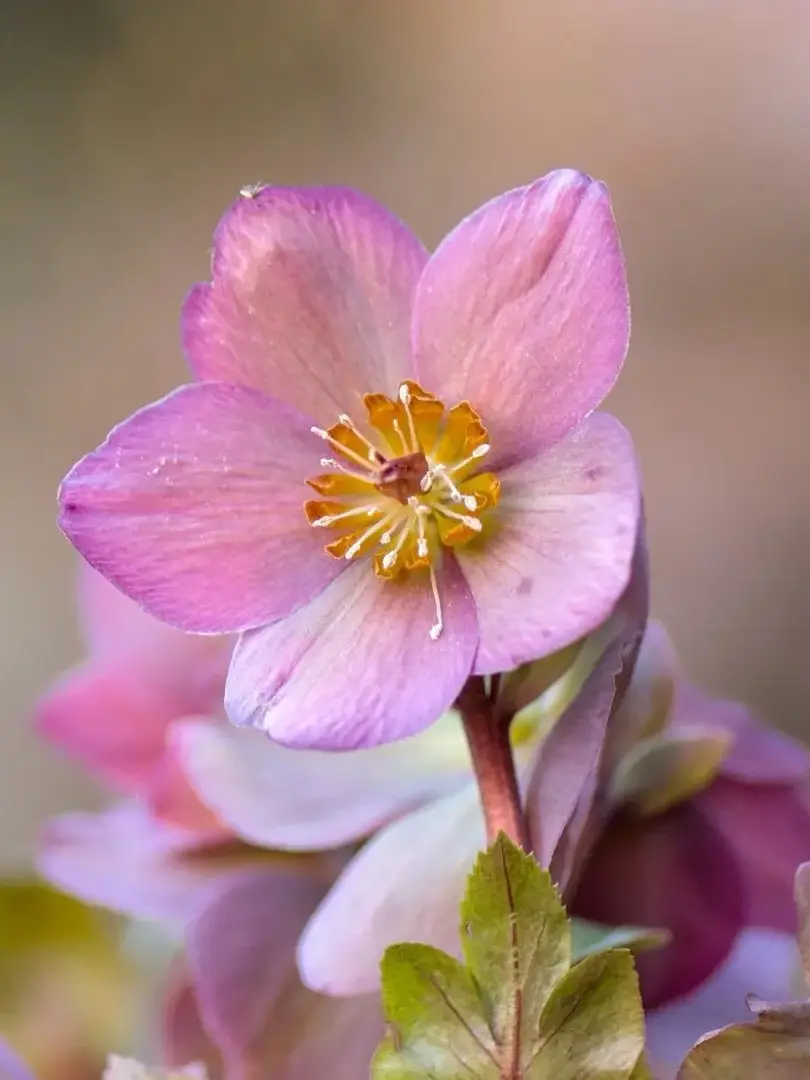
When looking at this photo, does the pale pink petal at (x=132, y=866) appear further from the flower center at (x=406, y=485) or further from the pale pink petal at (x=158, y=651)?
the flower center at (x=406, y=485)

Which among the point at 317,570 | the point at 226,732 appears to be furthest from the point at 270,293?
the point at 226,732

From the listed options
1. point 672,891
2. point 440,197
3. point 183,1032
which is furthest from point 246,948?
point 440,197

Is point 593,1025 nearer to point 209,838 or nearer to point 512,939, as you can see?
point 512,939

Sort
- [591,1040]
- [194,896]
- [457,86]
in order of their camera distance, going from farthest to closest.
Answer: [457,86], [194,896], [591,1040]

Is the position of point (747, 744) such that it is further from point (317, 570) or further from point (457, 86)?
point (457, 86)

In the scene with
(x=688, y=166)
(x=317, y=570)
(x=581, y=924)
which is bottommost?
(x=581, y=924)
